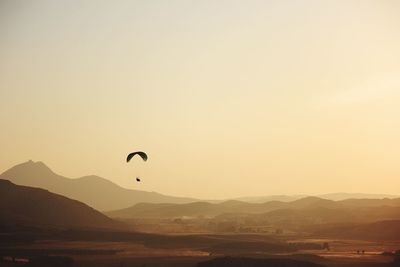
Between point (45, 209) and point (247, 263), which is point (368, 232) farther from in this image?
point (45, 209)

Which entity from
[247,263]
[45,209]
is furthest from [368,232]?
[45,209]

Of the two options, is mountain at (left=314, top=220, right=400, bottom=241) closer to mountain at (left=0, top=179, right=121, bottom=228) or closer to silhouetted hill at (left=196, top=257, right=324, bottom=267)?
mountain at (left=0, top=179, right=121, bottom=228)

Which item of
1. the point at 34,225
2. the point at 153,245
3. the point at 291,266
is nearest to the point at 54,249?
the point at 153,245

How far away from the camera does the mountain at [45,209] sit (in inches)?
5359

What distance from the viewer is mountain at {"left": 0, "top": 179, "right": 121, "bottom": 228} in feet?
447

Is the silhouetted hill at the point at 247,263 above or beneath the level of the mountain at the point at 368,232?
beneath

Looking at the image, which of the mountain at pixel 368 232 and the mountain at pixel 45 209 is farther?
the mountain at pixel 45 209

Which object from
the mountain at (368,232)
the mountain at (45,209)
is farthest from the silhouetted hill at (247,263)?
the mountain at (45,209)

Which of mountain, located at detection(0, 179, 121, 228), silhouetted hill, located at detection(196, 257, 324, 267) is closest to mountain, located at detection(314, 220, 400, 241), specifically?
mountain, located at detection(0, 179, 121, 228)

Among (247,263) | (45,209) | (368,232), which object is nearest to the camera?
(247,263)

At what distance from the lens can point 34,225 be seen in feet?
395

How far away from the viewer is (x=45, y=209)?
14562 centimetres

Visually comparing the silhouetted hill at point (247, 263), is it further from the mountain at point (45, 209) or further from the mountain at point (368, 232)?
the mountain at point (45, 209)

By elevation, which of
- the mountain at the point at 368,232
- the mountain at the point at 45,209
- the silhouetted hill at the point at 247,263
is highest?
the mountain at the point at 45,209
